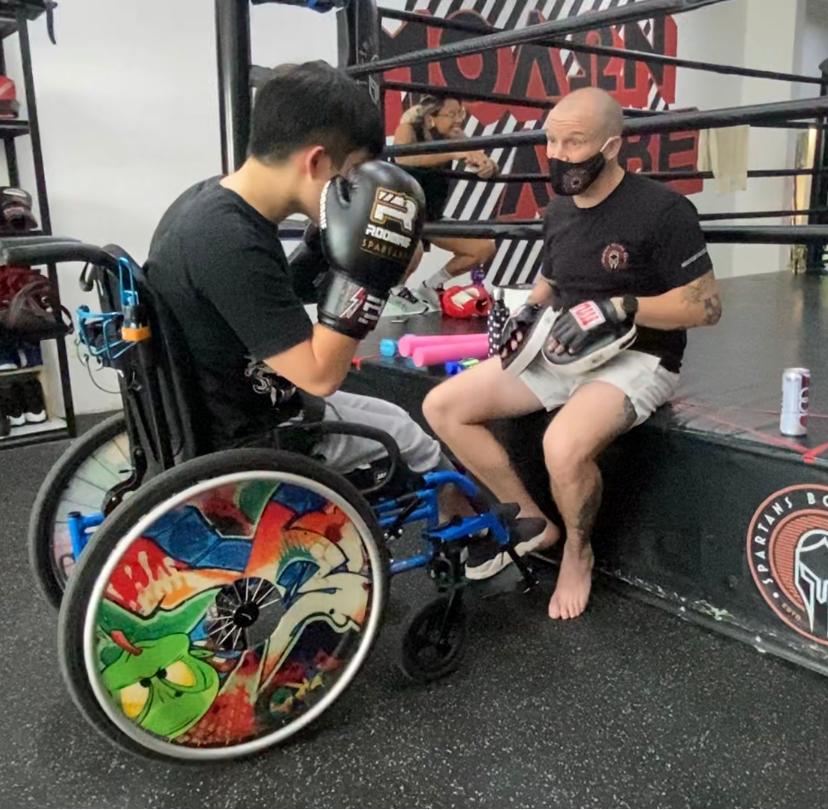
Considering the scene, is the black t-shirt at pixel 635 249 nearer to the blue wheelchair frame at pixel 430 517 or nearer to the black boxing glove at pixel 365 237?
the blue wheelchair frame at pixel 430 517

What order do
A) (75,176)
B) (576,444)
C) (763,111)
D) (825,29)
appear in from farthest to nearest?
(825,29) < (75,176) < (576,444) < (763,111)

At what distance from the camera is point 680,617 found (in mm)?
1591

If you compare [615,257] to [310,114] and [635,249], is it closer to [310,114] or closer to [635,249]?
[635,249]

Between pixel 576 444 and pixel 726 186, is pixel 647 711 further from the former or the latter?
pixel 726 186

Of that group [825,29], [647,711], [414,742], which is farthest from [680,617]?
[825,29]

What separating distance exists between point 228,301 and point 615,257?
33.0 inches

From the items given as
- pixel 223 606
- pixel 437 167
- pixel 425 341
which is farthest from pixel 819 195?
pixel 223 606

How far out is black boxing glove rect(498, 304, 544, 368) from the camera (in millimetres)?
1666

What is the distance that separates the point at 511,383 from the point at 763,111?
27.8 inches

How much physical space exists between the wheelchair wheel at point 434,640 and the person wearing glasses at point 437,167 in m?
1.70

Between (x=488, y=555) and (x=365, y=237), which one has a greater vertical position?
(x=365, y=237)

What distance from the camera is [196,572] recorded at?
44.1 inches

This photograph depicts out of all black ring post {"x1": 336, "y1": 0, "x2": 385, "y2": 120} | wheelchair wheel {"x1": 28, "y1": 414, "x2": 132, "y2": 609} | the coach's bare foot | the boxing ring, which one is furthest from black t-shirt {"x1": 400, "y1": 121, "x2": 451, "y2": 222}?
wheelchair wheel {"x1": 28, "y1": 414, "x2": 132, "y2": 609}

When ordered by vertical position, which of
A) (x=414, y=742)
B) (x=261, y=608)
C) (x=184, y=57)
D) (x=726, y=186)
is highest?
(x=184, y=57)
